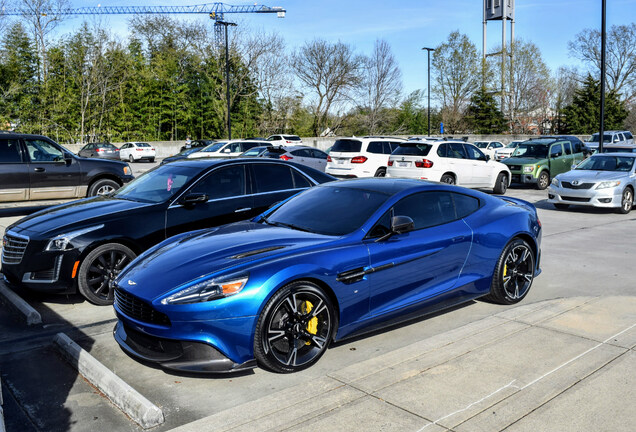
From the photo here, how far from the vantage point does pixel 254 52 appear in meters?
51.8

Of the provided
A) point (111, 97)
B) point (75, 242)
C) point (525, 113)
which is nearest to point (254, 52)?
point (111, 97)

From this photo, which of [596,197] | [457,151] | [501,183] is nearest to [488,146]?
[501,183]

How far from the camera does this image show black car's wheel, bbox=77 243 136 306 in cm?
605

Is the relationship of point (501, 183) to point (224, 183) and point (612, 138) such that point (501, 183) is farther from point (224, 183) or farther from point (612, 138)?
point (612, 138)

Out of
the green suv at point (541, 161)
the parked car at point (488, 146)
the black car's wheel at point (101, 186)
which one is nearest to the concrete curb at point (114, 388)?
the black car's wheel at point (101, 186)

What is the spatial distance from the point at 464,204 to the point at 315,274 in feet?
7.14

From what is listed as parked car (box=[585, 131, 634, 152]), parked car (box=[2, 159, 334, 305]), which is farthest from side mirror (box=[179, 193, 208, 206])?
parked car (box=[585, 131, 634, 152])

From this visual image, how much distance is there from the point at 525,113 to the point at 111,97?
44.9m

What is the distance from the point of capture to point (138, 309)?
423cm

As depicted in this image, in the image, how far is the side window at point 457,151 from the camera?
56.2 ft

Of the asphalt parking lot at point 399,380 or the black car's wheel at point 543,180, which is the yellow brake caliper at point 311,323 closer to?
the asphalt parking lot at point 399,380

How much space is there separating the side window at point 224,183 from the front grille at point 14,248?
6.37ft

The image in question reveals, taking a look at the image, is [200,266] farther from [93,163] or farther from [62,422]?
[93,163]

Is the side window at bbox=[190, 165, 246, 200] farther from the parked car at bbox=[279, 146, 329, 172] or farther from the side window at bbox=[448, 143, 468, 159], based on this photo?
the parked car at bbox=[279, 146, 329, 172]
